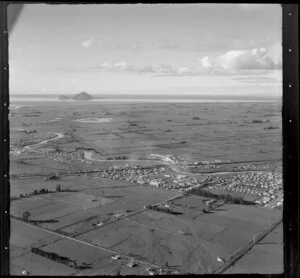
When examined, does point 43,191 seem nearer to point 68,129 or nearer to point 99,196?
point 99,196

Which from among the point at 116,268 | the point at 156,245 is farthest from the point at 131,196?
the point at 116,268

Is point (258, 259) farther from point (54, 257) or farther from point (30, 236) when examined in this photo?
point (30, 236)

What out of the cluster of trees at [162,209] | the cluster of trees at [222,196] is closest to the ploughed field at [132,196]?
the cluster of trees at [162,209]

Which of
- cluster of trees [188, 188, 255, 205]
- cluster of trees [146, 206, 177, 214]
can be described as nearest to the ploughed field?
cluster of trees [146, 206, 177, 214]

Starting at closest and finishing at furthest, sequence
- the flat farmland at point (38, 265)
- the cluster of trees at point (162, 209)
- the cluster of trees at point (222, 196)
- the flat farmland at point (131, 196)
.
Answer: the flat farmland at point (38, 265), the cluster of trees at point (162, 209), the flat farmland at point (131, 196), the cluster of trees at point (222, 196)

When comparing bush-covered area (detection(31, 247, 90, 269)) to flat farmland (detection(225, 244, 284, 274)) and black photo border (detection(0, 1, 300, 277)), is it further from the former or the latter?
black photo border (detection(0, 1, 300, 277))

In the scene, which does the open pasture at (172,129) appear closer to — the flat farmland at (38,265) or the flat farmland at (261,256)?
the flat farmland at (261,256)
